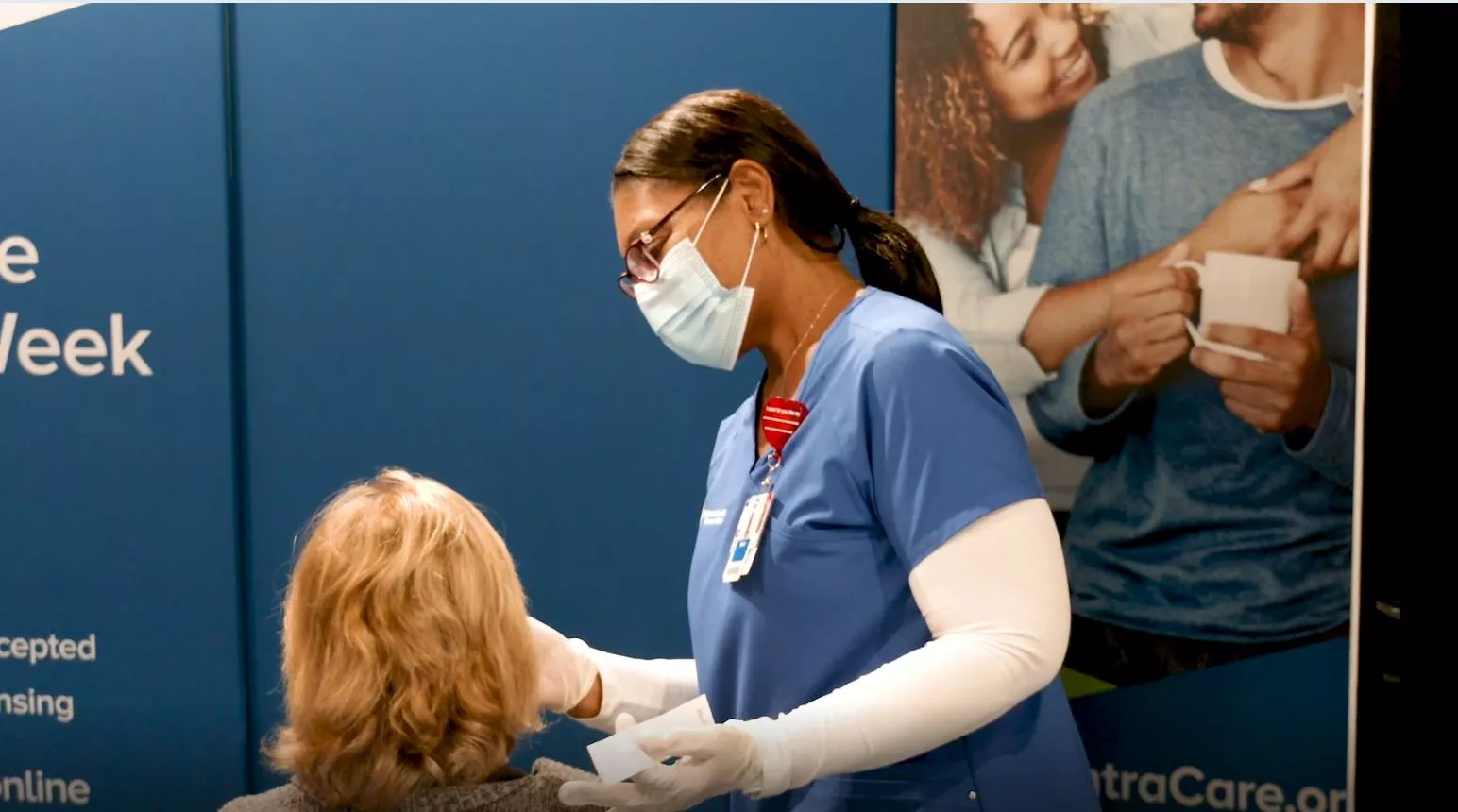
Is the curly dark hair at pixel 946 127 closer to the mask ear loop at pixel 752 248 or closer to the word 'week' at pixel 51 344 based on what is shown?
the mask ear loop at pixel 752 248

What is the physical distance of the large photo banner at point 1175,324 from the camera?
188 cm

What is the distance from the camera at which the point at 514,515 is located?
2.17 m

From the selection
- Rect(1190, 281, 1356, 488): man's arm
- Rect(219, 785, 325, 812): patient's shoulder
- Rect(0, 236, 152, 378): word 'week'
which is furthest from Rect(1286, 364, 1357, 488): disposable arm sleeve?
Rect(0, 236, 152, 378): word 'week'

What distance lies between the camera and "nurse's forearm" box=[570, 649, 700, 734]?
1.78 m

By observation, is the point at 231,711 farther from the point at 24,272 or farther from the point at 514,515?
the point at 24,272

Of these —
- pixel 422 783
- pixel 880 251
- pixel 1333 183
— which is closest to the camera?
pixel 422 783

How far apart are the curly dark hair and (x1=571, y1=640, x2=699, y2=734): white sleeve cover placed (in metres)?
0.71

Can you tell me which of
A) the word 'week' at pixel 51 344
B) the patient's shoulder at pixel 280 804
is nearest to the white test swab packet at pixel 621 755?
the patient's shoulder at pixel 280 804

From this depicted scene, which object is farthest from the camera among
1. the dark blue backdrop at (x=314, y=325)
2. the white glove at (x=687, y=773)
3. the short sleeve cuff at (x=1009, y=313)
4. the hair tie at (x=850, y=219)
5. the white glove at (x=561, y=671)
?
the dark blue backdrop at (x=314, y=325)

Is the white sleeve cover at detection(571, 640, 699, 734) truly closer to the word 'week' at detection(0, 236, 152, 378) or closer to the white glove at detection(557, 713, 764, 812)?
the white glove at detection(557, 713, 764, 812)

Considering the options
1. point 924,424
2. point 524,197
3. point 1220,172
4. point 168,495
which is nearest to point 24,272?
point 168,495

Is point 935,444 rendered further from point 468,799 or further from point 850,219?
point 468,799

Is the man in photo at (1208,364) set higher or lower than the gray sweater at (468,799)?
higher

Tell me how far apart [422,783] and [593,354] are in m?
0.89
